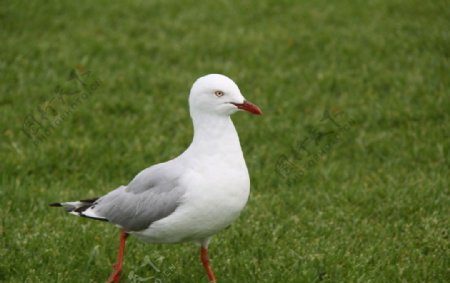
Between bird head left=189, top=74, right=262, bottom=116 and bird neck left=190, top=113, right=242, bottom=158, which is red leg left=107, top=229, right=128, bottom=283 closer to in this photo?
bird neck left=190, top=113, right=242, bottom=158

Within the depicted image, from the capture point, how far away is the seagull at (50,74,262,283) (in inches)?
182

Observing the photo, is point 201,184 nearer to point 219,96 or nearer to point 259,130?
point 219,96

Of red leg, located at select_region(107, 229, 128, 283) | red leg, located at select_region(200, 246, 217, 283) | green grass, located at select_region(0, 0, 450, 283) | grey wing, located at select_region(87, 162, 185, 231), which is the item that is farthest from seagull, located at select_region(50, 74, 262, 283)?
green grass, located at select_region(0, 0, 450, 283)

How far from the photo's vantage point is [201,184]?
4613 millimetres

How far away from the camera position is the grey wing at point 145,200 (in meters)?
4.74

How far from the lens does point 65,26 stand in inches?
420

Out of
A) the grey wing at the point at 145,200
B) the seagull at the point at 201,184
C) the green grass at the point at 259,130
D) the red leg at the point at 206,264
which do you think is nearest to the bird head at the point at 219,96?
the seagull at the point at 201,184

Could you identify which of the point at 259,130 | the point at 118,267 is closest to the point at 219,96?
the point at 118,267

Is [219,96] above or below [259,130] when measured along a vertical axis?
above

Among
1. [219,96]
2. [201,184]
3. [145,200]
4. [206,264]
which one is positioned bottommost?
[206,264]

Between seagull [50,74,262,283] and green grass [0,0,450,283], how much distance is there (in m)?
0.48

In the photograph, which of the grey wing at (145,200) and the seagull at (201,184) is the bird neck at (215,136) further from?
the grey wing at (145,200)

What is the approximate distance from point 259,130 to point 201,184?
3.70 m

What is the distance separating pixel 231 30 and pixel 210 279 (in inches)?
245
